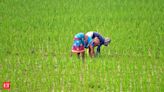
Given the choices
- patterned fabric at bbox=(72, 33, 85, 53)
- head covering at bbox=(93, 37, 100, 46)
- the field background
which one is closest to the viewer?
the field background

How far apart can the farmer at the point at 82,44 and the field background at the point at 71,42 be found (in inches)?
6.5

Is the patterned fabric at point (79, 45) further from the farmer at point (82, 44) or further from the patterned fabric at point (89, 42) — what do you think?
the patterned fabric at point (89, 42)

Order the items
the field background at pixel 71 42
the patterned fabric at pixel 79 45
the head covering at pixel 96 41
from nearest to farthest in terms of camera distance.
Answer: the field background at pixel 71 42, the patterned fabric at pixel 79 45, the head covering at pixel 96 41

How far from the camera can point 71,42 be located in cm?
1156

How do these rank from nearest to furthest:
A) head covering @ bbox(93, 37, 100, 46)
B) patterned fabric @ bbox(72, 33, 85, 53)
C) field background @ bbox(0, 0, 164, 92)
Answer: field background @ bbox(0, 0, 164, 92) → patterned fabric @ bbox(72, 33, 85, 53) → head covering @ bbox(93, 37, 100, 46)

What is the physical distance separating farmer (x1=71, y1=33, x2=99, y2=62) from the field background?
→ 165mm

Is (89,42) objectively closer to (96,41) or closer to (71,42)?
(96,41)

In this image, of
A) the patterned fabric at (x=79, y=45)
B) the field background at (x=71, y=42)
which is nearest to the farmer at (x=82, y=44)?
the patterned fabric at (x=79, y=45)

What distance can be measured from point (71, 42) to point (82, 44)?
4.81ft

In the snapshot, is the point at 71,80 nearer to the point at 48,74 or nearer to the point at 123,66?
the point at 48,74

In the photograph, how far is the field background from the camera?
8227mm

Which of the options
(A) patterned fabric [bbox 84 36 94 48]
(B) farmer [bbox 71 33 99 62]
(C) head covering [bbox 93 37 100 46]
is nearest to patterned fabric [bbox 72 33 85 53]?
(B) farmer [bbox 71 33 99 62]

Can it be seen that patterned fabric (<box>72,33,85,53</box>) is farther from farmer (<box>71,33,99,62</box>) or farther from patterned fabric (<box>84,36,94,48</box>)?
patterned fabric (<box>84,36,94,48</box>)

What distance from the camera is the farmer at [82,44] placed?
10.1 m
